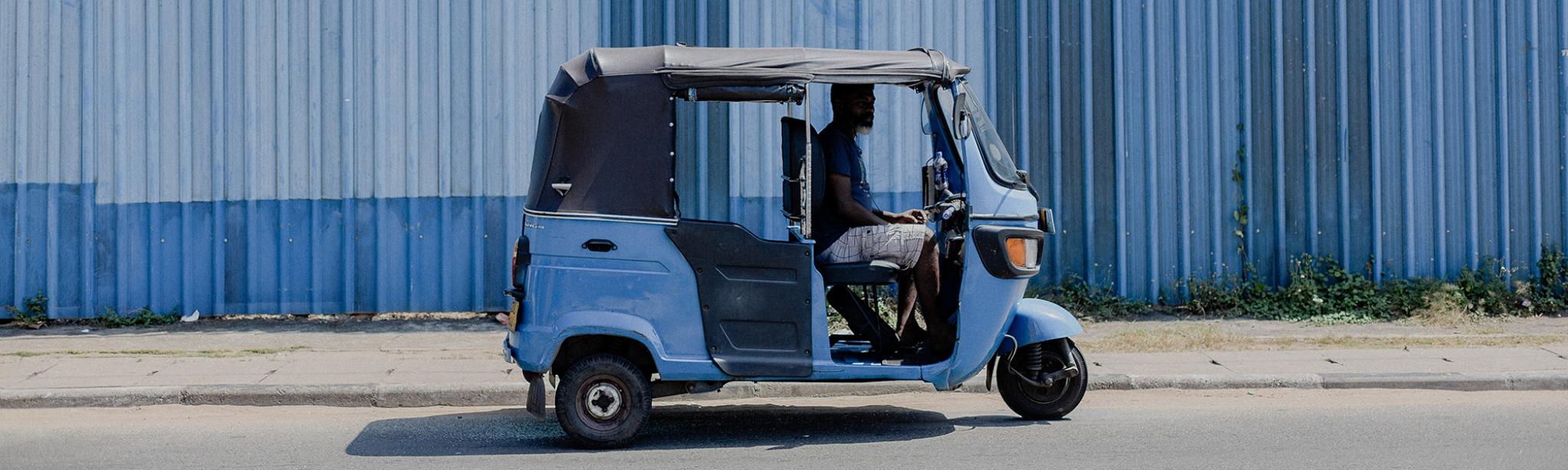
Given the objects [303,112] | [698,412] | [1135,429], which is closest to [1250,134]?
[1135,429]

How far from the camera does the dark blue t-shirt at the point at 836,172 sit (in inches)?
266

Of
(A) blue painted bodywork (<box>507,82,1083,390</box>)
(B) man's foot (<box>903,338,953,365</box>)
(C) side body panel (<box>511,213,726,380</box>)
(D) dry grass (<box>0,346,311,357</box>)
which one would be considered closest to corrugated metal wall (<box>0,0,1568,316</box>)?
(D) dry grass (<box>0,346,311,357</box>)

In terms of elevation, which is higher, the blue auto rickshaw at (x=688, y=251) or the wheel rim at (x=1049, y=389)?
the blue auto rickshaw at (x=688, y=251)

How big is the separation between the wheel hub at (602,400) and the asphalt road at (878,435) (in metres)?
0.18

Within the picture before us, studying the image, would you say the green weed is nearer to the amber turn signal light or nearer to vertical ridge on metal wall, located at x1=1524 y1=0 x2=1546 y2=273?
the amber turn signal light

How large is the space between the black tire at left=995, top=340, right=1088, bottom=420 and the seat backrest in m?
1.40

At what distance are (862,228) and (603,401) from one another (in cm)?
149

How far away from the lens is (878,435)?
686cm

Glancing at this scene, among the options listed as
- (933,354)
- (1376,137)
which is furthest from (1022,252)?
(1376,137)

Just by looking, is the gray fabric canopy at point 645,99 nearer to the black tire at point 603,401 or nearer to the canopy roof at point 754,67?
the canopy roof at point 754,67

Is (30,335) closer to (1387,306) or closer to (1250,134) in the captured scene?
(1250,134)

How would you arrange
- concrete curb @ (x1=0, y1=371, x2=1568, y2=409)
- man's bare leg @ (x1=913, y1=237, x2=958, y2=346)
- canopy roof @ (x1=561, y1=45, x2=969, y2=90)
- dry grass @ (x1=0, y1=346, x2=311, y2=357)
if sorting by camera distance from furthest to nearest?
1. dry grass @ (x1=0, y1=346, x2=311, y2=357)
2. concrete curb @ (x1=0, y1=371, x2=1568, y2=409)
3. man's bare leg @ (x1=913, y1=237, x2=958, y2=346)
4. canopy roof @ (x1=561, y1=45, x2=969, y2=90)

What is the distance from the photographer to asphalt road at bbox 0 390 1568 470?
6.18 meters

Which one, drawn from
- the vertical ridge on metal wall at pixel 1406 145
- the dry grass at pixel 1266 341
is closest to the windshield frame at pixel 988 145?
the dry grass at pixel 1266 341
